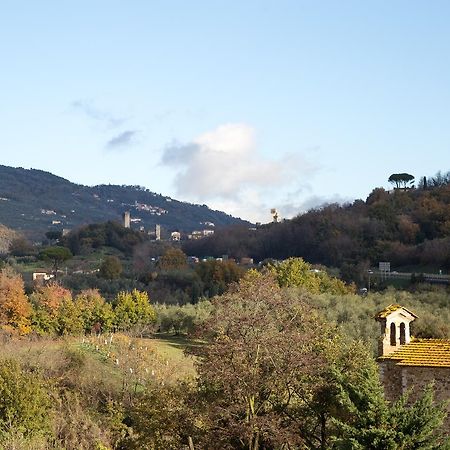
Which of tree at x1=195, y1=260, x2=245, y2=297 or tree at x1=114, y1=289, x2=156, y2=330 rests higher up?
tree at x1=195, y1=260, x2=245, y2=297

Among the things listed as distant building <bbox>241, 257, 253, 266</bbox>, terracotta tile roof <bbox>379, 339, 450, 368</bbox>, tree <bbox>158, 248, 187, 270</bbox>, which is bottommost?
terracotta tile roof <bbox>379, 339, 450, 368</bbox>

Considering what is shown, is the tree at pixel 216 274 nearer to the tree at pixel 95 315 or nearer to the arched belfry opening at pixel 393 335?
the tree at pixel 95 315

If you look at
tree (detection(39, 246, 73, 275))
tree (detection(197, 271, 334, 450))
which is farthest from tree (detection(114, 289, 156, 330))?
tree (detection(39, 246, 73, 275))

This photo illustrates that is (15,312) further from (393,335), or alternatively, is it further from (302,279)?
(393,335)

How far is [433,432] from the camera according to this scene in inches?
623

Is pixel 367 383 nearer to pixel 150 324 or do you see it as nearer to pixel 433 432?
pixel 433 432

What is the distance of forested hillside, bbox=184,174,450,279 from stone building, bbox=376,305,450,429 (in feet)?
180

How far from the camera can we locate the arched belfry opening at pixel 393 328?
741 inches

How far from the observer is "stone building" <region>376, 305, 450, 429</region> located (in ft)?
57.7

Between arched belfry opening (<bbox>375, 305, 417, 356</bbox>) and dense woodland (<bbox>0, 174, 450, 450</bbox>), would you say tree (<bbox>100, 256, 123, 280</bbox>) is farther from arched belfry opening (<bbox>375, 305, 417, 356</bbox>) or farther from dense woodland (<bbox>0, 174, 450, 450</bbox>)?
arched belfry opening (<bbox>375, 305, 417, 356</bbox>)

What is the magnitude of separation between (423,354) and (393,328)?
1.24 m

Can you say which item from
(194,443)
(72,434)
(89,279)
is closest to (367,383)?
(194,443)

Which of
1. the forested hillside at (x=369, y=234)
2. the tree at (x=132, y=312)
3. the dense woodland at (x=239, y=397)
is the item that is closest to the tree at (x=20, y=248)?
the forested hillside at (x=369, y=234)

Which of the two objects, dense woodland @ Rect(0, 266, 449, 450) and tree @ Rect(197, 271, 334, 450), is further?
tree @ Rect(197, 271, 334, 450)
